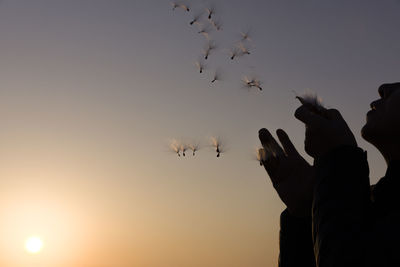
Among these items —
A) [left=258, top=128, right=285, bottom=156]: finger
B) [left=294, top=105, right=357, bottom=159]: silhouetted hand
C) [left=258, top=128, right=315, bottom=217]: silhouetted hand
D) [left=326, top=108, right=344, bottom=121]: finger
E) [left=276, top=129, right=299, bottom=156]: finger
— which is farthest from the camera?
[left=258, top=128, right=285, bottom=156]: finger

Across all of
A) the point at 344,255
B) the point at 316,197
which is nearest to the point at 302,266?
the point at 316,197

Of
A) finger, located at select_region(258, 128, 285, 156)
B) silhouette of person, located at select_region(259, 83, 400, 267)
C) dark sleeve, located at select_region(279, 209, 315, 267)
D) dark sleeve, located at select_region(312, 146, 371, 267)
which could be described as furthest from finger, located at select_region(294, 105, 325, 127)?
dark sleeve, located at select_region(279, 209, 315, 267)

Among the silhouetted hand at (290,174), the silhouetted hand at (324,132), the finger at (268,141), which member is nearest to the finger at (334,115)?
the silhouetted hand at (324,132)

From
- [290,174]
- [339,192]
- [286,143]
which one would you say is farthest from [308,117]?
[339,192]

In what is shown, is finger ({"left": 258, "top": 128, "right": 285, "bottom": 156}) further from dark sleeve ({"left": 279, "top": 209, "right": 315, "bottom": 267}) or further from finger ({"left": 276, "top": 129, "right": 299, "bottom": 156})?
dark sleeve ({"left": 279, "top": 209, "right": 315, "bottom": 267})

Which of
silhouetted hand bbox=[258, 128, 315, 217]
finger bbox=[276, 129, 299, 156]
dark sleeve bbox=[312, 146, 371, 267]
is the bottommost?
dark sleeve bbox=[312, 146, 371, 267]

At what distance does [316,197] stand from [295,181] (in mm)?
594

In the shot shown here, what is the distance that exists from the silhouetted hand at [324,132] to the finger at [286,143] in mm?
228

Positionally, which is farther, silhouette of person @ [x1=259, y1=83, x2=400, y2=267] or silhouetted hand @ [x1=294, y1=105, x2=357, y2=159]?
silhouetted hand @ [x1=294, y1=105, x2=357, y2=159]

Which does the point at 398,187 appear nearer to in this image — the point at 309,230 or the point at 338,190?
the point at 338,190

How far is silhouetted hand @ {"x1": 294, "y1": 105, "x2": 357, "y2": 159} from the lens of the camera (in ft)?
13.6

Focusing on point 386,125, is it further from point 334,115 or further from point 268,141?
point 268,141

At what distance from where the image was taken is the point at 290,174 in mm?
4520

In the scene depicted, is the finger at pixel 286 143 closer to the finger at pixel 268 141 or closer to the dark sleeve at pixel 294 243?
the finger at pixel 268 141
